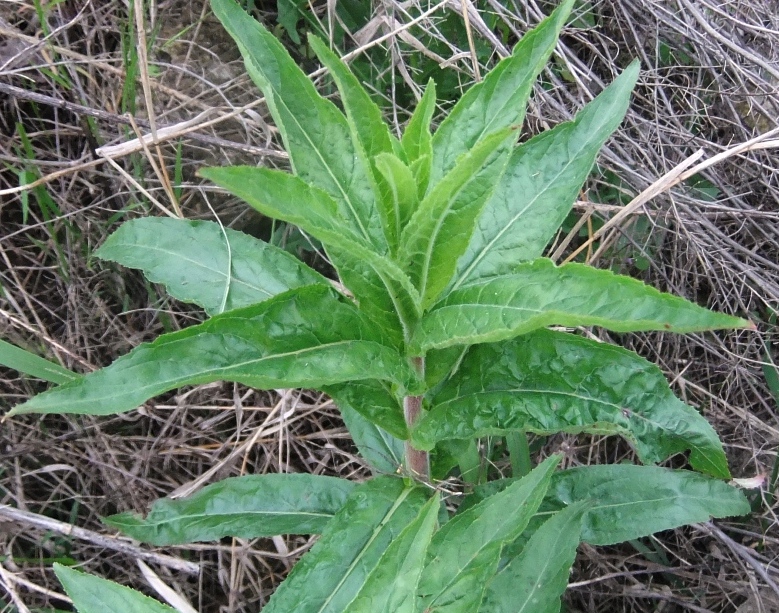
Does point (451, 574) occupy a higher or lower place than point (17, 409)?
lower

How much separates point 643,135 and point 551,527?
56.0 inches

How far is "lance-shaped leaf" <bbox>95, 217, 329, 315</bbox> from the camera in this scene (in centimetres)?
145

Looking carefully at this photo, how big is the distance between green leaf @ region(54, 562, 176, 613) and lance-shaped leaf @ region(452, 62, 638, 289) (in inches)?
30.8

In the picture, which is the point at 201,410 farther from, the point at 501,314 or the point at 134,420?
the point at 501,314

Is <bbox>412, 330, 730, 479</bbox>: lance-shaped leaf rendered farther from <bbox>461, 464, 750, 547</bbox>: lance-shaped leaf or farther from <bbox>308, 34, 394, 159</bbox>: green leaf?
<bbox>308, 34, 394, 159</bbox>: green leaf

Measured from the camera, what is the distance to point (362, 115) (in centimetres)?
116

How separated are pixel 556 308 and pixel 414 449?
60 cm

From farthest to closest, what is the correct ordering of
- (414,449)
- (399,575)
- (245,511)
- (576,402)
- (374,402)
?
(245,511), (414,449), (374,402), (576,402), (399,575)

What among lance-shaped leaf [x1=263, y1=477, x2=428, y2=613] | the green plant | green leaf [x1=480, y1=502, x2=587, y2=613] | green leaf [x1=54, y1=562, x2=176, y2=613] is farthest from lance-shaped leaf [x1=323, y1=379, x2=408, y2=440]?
green leaf [x1=54, y1=562, x2=176, y2=613]

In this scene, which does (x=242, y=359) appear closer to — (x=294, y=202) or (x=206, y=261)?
(x=294, y=202)

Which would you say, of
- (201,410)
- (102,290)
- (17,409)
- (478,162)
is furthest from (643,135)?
(17,409)

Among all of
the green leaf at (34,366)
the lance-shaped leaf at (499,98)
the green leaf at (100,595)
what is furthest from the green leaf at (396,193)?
the green leaf at (34,366)

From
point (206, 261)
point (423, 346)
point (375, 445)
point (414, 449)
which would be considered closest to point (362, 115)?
point (423, 346)

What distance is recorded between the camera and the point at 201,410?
7.25 feet
